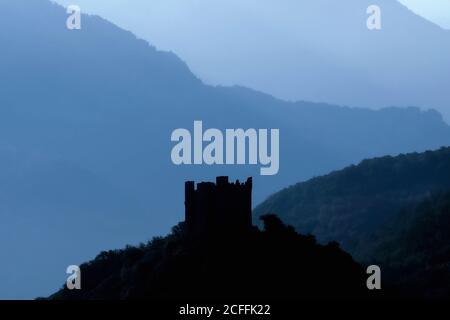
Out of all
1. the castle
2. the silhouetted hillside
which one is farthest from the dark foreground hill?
the silhouetted hillside

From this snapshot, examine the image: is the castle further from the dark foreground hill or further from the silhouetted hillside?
the silhouetted hillside

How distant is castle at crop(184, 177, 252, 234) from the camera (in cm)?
6309

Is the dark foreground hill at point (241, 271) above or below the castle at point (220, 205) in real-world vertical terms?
below

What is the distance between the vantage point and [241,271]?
62000 mm

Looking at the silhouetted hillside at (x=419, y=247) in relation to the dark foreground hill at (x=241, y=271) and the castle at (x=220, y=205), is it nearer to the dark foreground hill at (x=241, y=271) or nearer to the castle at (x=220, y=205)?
the dark foreground hill at (x=241, y=271)

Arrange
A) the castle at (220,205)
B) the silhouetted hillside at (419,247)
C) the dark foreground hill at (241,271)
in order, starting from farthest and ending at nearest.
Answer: the silhouetted hillside at (419,247)
the castle at (220,205)
the dark foreground hill at (241,271)

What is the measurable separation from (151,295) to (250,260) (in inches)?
364

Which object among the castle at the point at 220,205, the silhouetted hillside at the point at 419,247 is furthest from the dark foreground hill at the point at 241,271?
the silhouetted hillside at the point at 419,247

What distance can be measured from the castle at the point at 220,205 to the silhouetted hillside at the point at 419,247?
2256 inches

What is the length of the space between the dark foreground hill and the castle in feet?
3.66

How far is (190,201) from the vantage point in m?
64.1

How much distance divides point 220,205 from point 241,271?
17.9 ft

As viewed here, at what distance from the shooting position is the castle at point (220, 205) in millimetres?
63094
